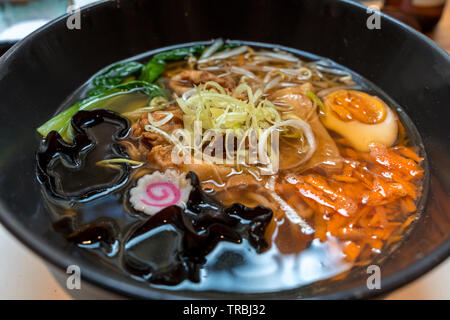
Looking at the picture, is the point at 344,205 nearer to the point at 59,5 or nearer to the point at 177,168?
the point at 177,168

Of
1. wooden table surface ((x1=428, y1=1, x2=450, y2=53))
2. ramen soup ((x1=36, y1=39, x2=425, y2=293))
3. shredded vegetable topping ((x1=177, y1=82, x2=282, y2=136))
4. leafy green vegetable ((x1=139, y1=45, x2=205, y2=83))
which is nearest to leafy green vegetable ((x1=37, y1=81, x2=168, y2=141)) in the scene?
ramen soup ((x1=36, y1=39, x2=425, y2=293))

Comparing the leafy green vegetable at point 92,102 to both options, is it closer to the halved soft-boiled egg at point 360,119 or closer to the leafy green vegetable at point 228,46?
the leafy green vegetable at point 228,46

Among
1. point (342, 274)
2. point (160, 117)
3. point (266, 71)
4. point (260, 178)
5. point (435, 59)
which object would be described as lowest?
point (342, 274)

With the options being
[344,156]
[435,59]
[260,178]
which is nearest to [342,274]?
[260,178]

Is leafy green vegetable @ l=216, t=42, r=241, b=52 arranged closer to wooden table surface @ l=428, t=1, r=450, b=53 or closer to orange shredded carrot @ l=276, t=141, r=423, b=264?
orange shredded carrot @ l=276, t=141, r=423, b=264

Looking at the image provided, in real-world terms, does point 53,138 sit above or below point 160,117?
below

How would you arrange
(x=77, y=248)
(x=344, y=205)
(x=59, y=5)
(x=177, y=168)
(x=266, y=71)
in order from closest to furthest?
(x=77, y=248) < (x=344, y=205) < (x=177, y=168) < (x=266, y=71) < (x=59, y=5)

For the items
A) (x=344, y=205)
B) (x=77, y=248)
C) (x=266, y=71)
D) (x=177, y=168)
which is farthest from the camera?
(x=266, y=71)
